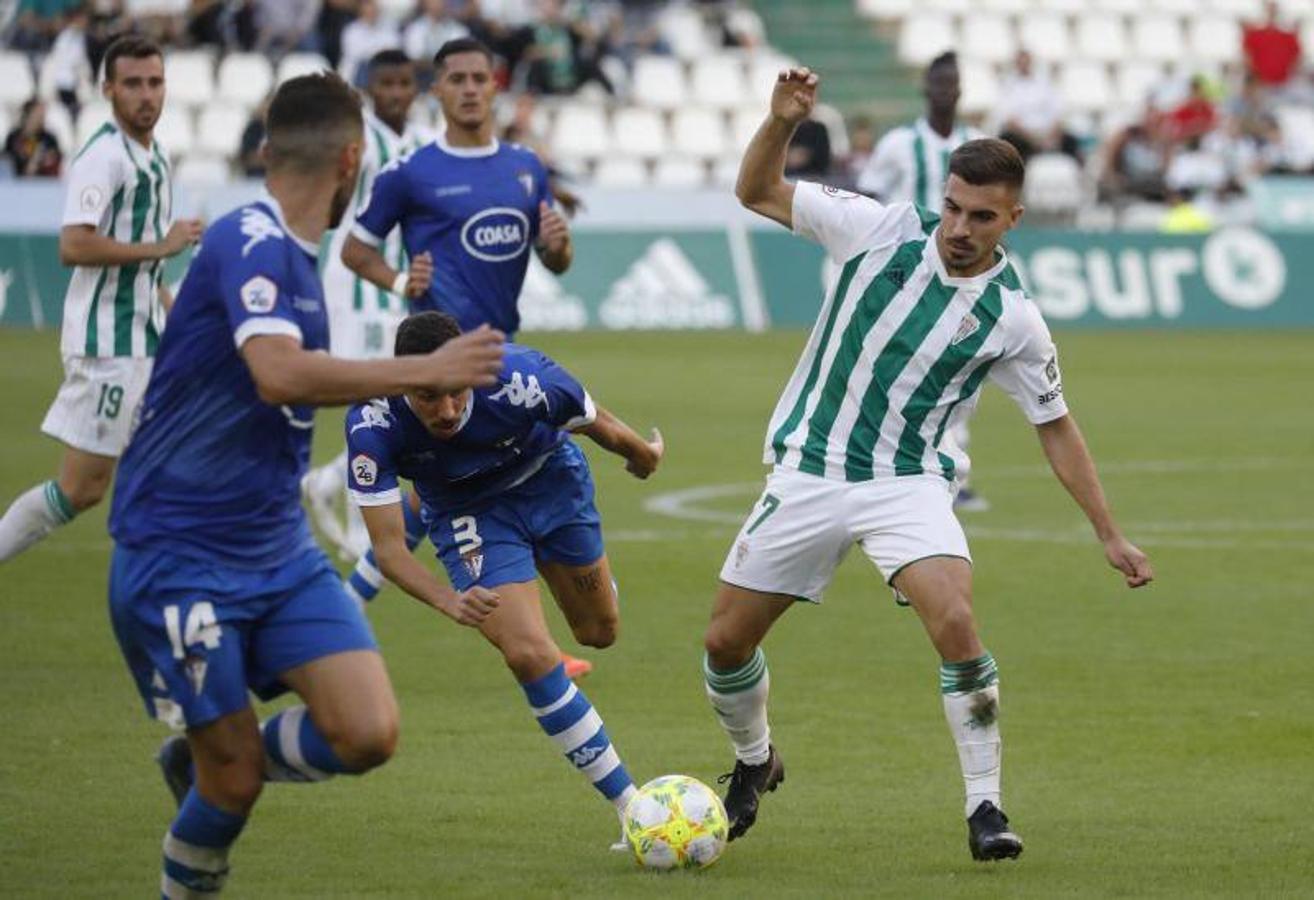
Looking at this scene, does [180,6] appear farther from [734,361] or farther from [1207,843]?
[1207,843]

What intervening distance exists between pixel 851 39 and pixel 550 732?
27977 mm

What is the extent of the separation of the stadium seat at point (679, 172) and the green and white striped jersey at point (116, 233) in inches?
802

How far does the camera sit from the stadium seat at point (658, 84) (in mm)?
32094

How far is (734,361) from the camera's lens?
24.4 meters

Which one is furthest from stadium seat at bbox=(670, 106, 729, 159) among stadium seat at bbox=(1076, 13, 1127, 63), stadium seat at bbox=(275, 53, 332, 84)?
stadium seat at bbox=(1076, 13, 1127, 63)

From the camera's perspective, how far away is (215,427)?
606cm

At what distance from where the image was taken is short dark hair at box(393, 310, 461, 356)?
7496mm

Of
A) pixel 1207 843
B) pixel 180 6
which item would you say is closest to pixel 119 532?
pixel 1207 843

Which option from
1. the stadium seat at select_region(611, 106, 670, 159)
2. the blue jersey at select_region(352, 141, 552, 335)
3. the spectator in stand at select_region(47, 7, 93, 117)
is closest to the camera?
the blue jersey at select_region(352, 141, 552, 335)

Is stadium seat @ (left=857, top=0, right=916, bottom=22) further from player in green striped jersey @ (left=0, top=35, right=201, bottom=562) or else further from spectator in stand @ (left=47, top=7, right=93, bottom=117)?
player in green striped jersey @ (left=0, top=35, right=201, bottom=562)

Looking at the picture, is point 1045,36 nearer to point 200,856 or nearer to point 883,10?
point 883,10

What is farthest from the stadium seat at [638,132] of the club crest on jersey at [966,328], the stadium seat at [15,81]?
the club crest on jersey at [966,328]

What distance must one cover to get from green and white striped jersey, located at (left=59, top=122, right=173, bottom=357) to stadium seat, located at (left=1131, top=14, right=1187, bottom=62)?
2720cm

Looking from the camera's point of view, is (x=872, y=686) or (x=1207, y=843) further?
(x=872, y=686)
